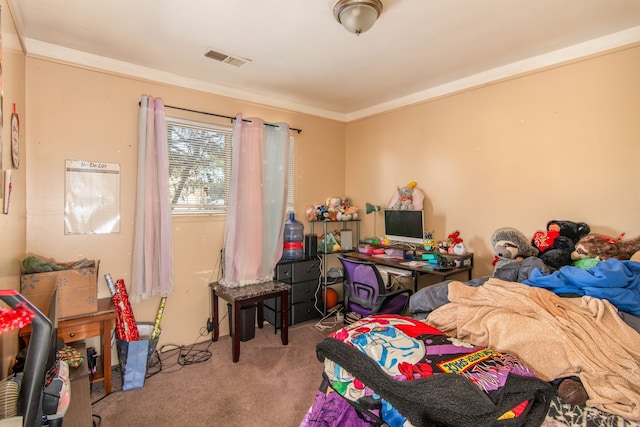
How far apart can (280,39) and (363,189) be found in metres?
2.24

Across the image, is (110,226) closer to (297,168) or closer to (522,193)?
(297,168)

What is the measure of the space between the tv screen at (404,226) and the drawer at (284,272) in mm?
1183

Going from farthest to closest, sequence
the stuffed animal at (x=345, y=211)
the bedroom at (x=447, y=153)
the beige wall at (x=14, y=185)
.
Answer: the stuffed animal at (x=345, y=211) < the bedroom at (x=447, y=153) < the beige wall at (x=14, y=185)

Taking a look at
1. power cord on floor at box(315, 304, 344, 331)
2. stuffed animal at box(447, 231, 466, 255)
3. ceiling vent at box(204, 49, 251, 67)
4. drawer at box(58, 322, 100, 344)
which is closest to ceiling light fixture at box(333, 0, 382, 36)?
ceiling vent at box(204, 49, 251, 67)

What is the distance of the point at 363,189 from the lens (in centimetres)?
424

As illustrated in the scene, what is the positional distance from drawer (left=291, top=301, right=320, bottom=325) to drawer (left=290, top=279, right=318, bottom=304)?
55mm

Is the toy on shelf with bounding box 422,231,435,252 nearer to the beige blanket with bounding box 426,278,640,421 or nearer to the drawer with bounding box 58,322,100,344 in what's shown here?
the beige blanket with bounding box 426,278,640,421

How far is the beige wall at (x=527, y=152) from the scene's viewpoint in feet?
7.66

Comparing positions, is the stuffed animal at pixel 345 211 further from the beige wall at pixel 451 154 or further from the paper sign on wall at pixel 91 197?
the paper sign on wall at pixel 91 197

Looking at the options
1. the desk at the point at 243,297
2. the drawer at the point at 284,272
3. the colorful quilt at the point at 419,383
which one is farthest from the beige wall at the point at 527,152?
the colorful quilt at the point at 419,383

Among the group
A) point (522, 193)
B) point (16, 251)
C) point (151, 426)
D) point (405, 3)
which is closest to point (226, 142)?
point (16, 251)

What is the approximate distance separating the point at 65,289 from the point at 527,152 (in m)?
3.67

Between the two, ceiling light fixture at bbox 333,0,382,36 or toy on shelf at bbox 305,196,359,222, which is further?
toy on shelf at bbox 305,196,359,222

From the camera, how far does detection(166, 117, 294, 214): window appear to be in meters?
3.08
